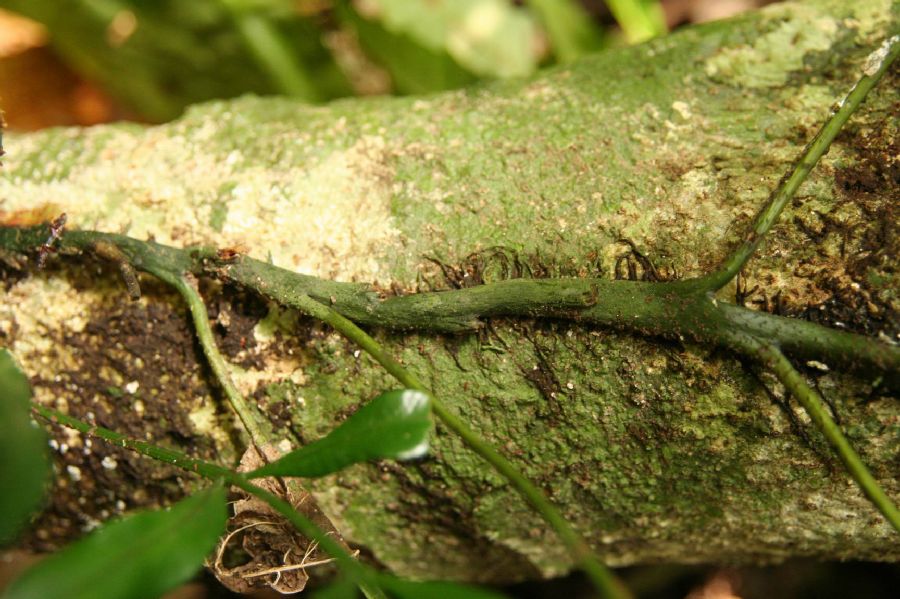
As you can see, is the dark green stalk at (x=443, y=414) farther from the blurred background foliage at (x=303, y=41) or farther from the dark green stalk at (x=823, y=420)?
the blurred background foliage at (x=303, y=41)

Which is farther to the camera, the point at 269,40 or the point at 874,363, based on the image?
the point at 269,40

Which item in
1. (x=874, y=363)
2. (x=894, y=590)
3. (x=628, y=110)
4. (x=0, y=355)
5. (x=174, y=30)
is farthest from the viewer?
(x=174, y=30)

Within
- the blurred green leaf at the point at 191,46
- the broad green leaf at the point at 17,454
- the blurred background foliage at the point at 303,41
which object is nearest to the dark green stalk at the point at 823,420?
the broad green leaf at the point at 17,454

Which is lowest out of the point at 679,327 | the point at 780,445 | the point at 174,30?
the point at 780,445

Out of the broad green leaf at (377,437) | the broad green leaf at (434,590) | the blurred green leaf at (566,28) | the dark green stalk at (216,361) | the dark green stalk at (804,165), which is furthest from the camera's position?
the blurred green leaf at (566,28)

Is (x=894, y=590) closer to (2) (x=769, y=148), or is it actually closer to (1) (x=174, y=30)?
(2) (x=769, y=148)

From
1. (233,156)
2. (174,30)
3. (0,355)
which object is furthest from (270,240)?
(174,30)

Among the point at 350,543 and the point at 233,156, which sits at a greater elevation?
the point at 233,156

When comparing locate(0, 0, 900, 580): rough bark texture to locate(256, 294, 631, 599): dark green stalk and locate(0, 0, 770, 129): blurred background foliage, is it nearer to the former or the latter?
locate(256, 294, 631, 599): dark green stalk
